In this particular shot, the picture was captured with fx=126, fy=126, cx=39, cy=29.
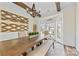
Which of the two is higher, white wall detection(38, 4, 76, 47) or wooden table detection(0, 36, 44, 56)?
white wall detection(38, 4, 76, 47)

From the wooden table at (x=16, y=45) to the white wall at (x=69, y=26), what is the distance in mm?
484

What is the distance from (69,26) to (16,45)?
1.07 metres

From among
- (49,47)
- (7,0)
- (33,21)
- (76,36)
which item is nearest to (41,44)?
(49,47)

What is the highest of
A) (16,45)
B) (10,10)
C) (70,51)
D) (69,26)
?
(10,10)

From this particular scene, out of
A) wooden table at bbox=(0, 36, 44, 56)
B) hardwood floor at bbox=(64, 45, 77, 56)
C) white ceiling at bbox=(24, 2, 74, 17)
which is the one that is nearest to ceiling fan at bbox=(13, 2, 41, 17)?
white ceiling at bbox=(24, 2, 74, 17)

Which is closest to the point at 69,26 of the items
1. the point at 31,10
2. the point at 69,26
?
the point at 69,26

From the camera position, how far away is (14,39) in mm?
2373

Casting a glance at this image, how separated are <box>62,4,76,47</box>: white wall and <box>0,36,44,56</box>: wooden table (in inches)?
19.0

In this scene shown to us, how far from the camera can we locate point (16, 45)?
90.4 inches

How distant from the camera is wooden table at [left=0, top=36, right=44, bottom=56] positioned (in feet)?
6.95

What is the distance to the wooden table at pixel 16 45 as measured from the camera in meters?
2.12

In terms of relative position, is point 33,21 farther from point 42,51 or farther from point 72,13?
point 72,13

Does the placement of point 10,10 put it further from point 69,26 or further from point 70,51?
point 70,51

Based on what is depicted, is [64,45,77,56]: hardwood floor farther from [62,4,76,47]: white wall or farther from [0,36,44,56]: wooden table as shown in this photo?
[0,36,44,56]: wooden table
